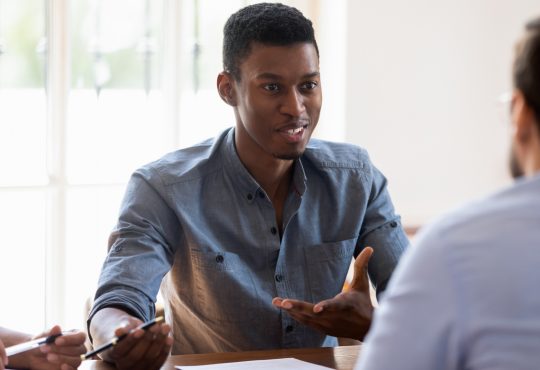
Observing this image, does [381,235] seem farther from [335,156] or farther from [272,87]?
[272,87]

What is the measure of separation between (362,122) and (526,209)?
2.85 meters

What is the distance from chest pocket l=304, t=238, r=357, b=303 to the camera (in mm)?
2203

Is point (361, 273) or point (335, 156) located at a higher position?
point (335, 156)

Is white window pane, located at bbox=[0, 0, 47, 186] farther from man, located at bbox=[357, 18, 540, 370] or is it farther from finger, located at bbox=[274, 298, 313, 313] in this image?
man, located at bbox=[357, 18, 540, 370]

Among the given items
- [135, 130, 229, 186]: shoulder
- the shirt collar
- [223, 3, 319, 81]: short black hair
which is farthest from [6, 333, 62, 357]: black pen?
[223, 3, 319, 81]: short black hair

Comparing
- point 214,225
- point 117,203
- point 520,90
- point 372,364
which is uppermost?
point 520,90

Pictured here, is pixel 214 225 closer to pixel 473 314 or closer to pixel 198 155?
pixel 198 155

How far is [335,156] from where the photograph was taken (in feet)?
7.76

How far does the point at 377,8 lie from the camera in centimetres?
371

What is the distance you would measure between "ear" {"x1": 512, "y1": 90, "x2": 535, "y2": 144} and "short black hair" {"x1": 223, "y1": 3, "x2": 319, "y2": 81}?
4.16 ft

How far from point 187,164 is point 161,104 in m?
1.52

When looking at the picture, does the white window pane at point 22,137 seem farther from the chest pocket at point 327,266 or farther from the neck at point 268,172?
the chest pocket at point 327,266

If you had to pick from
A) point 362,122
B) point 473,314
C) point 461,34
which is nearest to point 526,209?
point 473,314

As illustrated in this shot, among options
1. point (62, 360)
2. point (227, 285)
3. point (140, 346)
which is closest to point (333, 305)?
point (227, 285)
